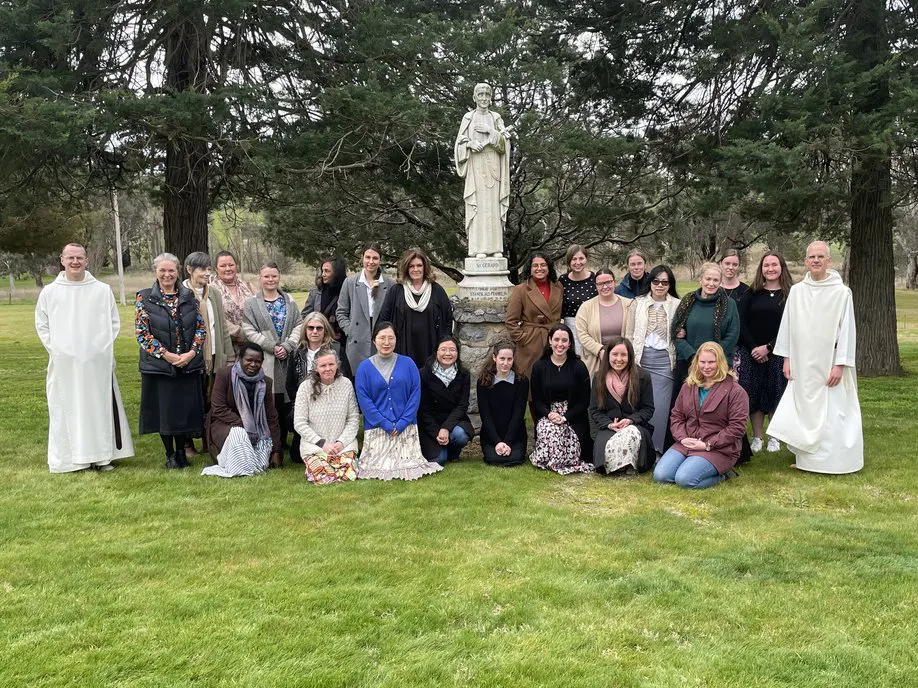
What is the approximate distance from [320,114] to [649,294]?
483 centimetres

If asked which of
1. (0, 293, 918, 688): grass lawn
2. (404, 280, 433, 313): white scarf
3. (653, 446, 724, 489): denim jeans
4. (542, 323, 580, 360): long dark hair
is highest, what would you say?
(404, 280, 433, 313): white scarf

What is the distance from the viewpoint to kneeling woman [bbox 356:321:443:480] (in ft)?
18.4

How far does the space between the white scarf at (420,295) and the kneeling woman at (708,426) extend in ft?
7.38

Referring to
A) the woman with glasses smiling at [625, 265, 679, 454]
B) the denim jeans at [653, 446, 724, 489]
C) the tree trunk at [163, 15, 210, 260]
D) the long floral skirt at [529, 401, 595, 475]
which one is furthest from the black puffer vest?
the denim jeans at [653, 446, 724, 489]

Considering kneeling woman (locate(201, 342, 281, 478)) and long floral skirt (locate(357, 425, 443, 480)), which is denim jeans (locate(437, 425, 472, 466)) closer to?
long floral skirt (locate(357, 425, 443, 480))

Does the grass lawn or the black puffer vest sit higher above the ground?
the black puffer vest

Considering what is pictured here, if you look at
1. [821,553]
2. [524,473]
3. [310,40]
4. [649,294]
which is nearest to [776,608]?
[821,553]

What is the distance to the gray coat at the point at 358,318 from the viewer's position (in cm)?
637

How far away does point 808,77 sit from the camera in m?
8.26

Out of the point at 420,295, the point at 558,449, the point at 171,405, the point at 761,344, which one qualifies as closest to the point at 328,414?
the point at 171,405

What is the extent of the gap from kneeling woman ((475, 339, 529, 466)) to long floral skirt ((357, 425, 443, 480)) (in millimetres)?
527

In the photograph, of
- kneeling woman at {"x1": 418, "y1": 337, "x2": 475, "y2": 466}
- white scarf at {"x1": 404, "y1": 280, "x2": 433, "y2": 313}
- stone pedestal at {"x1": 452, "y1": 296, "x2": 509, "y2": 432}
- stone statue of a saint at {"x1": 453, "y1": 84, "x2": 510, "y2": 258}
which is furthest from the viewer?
stone statue of a saint at {"x1": 453, "y1": 84, "x2": 510, "y2": 258}

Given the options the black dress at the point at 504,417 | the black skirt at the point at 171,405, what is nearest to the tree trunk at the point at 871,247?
the black dress at the point at 504,417

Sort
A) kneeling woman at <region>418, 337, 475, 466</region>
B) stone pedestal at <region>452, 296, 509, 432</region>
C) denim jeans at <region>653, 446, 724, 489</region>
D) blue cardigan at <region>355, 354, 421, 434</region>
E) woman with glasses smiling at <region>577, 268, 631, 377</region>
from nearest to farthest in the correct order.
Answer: denim jeans at <region>653, 446, 724, 489</region> → blue cardigan at <region>355, 354, 421, 434</region> → kneeling woman at <region>418, 337, 475, 466</region> → woman with glasses smiling at <region>577, 268, 631, 377</region> → stone pedestal at <region>452, 296, 509, 432</region>
